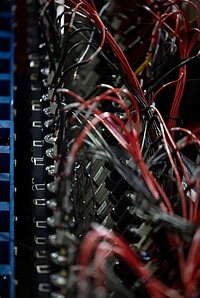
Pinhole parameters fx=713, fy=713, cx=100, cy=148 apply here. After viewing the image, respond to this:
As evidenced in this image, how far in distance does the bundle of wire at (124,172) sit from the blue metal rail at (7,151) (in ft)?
0.40

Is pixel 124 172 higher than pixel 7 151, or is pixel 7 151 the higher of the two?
pixel 124 172

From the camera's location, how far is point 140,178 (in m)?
1.51

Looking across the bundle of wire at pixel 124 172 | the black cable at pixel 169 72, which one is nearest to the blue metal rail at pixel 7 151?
the bundle of wire at pixel 124 172

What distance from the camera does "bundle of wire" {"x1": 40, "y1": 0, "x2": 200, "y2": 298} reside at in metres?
1.31

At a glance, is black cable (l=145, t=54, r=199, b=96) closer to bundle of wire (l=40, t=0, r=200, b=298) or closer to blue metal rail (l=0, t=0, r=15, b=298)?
bundle of wire (l=40, t=0, r=200, b=298)

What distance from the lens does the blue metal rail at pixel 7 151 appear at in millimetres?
1609

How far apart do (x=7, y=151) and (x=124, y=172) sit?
533 mm

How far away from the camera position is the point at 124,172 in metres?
1.45

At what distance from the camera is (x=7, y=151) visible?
1.89m

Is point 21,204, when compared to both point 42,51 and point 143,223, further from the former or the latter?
point 143,223

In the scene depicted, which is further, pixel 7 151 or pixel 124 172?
pixel 7 151

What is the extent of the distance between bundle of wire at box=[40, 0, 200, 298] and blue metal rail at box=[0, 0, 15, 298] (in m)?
0.12

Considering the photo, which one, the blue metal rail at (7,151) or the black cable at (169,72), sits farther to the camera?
the black cable at (169,72)

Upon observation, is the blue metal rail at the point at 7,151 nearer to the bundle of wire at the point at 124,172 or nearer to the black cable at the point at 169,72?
the bundle of wire at the point at 124,172
